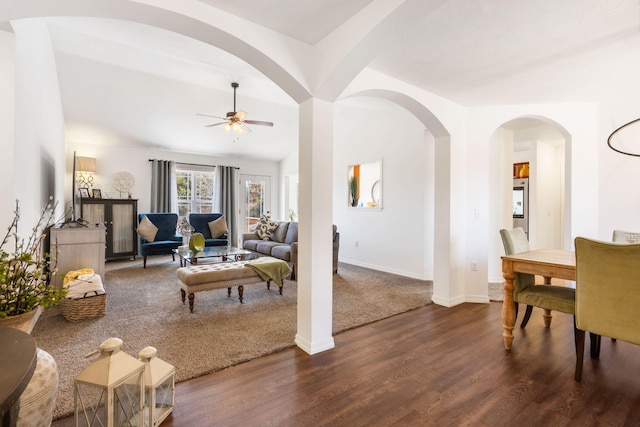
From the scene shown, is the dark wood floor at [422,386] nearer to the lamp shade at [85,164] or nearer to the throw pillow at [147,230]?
the throw pillow at [147,230]

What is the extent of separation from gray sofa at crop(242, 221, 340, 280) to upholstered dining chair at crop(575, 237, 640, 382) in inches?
127

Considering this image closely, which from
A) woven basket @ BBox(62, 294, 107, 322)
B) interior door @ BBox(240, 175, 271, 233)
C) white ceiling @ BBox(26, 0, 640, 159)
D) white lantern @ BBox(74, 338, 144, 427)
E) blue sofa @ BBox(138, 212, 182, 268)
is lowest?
woven basket @ BBox(62, 294, 107, 322)

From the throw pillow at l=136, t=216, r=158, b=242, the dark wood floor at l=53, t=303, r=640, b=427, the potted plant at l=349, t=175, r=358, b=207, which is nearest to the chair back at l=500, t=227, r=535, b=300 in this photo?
the dark wood floor at l=53, t=303, r=640, b=427

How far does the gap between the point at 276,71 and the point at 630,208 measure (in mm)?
4217

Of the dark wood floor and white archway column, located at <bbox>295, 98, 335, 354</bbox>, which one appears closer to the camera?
the dark wood floor

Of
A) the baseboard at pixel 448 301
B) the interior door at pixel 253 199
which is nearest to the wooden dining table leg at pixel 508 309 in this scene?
the baseboard at pixel 448 301

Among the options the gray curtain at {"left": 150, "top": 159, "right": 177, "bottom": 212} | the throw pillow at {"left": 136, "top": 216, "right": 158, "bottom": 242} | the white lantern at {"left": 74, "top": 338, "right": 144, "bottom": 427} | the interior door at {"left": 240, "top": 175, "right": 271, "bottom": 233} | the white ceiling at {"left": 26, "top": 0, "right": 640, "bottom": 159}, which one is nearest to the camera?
the white lantern at {"left": 74, "top": 338, "right": 144, "bottom": 427}

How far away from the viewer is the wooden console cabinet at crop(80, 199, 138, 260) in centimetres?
568

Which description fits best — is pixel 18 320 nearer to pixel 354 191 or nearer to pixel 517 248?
pixel 517 248

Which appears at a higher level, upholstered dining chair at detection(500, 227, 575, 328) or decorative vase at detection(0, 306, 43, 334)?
decorative vase at detection(0, 306, 43, 334)

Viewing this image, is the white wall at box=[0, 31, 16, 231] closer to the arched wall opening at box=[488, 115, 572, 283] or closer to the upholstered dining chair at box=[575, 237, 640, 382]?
the upholstered dining chair at box=[575, 237, 640, 382]

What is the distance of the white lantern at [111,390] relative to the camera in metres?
1.29

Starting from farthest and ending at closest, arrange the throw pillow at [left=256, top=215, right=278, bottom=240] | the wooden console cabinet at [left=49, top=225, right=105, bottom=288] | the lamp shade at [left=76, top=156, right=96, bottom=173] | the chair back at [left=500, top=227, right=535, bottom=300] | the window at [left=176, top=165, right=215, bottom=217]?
the window at [left=176, top=165, right=215, bottom=217] → the throw pillow at [left=256, top=215, right=278, bottom=240] → the lamp shade at [left=76, top=156, right=96, bottom=173] → the wooden console cabinet at [left=49, top=225, right=105, bottom=288] → the chair back at [left=500, top=227, right=535, bottom=300]

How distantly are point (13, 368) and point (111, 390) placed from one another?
66 cm
